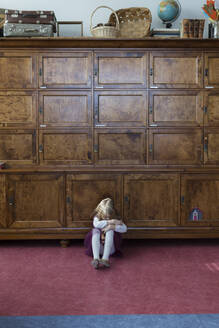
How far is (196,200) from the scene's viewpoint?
3.57 meters

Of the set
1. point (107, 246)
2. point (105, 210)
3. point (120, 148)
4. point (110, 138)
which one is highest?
point (110, 138)

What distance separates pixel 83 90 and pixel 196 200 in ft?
5.20

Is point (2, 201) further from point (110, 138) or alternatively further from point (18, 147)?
point (110, 138)

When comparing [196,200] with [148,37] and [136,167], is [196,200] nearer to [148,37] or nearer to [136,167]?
[136,167]

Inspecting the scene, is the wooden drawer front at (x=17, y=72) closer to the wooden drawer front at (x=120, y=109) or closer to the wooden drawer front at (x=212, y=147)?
the wooden drawer front at (x=120, y=109)

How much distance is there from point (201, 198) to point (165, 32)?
5.66 ft

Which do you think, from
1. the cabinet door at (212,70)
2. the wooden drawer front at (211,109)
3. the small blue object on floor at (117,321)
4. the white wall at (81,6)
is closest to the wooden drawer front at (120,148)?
the wooden drawer front at (211,109)

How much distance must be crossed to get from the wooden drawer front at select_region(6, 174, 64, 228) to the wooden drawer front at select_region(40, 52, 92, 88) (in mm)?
931

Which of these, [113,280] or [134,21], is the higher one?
[134,21]

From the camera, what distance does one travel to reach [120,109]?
11.7 ft

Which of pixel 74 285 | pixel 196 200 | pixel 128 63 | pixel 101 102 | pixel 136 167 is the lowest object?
pixel 74 285

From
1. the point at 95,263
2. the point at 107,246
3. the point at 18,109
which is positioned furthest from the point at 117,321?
the point at 18,109

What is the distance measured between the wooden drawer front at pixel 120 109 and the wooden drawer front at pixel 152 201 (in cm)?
61

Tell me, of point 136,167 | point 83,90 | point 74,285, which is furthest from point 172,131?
point 74,285
